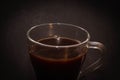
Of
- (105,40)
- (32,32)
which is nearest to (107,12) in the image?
(105,40)

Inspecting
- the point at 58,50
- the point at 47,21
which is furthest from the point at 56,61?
the point at 47,21

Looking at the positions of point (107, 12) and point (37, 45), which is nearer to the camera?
point (37, 45)

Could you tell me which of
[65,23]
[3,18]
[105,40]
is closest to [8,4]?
[3,18]

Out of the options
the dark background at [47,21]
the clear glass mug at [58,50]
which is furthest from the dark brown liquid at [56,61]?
the dark background at [47,21]

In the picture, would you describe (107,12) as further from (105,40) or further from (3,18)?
(3,18)

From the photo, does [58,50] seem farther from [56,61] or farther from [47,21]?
[47,21]

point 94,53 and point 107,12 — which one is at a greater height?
point 107,12
